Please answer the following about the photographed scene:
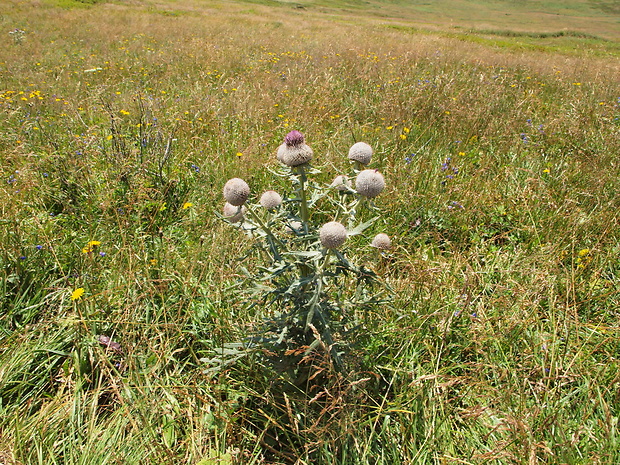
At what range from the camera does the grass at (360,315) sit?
1800mm

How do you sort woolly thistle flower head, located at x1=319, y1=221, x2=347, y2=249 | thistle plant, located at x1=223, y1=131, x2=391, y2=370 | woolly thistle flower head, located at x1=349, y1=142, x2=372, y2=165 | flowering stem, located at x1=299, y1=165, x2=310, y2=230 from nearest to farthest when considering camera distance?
woolly thistle flower head, located at x1=319, y1=221, x2=347, y2=249 → thistle plant, located at x1=223, y1=131, x2=391, y2=370 → flowering stem, located at x1=299, y1=165, x2=310, y2=230 → woolly thistle flower head, located at x1=349, y1=142, x2=372, y2=165

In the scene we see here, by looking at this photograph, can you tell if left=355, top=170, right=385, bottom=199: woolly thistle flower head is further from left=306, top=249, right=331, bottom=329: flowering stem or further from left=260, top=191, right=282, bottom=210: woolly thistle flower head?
left=260, top=191, right=282, bottom=210: woolly thistle flower head

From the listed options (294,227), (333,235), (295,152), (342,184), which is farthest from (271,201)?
(333,235)

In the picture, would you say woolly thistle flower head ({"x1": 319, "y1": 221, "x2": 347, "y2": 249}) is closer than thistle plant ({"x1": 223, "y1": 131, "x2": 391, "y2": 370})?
Yes

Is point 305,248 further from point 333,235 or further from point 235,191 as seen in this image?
point 235,191

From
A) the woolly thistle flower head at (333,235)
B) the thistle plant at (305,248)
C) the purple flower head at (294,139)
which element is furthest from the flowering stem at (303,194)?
the woolly thistle flower head at (333,235)

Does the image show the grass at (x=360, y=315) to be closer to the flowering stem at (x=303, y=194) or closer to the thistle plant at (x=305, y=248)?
the thistle plant at (x=305, y=248)

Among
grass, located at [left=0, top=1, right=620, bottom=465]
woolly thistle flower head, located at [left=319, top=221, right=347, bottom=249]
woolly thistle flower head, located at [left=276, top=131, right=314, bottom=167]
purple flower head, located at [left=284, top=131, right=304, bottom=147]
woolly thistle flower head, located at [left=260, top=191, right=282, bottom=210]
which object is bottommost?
grass, located at [left=0, top=1, right=620, bottom=465]

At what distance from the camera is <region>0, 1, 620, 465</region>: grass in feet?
5.90

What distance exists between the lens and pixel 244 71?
25.3 feet

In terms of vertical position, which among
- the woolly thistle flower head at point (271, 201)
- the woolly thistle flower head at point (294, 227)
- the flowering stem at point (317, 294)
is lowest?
the flowering stem at point (317, 294)

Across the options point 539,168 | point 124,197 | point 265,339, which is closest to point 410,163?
point 539,168

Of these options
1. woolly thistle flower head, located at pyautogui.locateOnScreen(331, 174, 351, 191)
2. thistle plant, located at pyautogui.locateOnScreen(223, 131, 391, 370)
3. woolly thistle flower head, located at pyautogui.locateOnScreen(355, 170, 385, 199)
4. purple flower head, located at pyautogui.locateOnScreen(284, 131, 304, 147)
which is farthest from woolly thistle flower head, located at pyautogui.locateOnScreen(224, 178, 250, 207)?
woolly thistle flower head, located at pyautogui.locateOnScreen(355, 170, 385, 199)

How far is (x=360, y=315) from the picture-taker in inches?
96.2
